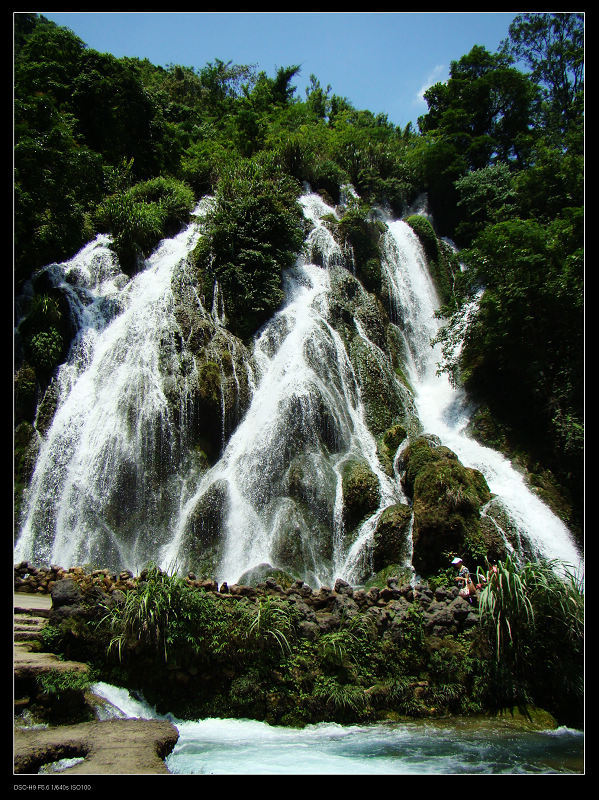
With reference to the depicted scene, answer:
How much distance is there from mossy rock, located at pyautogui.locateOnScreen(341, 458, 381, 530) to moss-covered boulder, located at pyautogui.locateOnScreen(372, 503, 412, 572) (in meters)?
0.67

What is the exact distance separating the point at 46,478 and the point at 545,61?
3197 centimetres

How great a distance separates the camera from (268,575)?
9.35m

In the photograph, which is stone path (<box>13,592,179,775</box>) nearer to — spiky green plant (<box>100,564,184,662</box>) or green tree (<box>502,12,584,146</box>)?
spiky green plant (<box>100,564,184,662</box>)

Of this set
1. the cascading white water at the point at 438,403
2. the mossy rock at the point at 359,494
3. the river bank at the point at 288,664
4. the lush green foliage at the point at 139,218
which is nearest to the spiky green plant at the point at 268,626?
the river bank at the point at 288,664

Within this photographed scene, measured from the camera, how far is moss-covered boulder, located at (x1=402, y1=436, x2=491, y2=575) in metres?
9.63

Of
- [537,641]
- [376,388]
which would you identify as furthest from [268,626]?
[376,388]

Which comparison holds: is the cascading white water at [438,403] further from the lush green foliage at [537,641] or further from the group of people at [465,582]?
the lush green foliage at [537,641]

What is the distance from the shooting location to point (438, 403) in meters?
16.9

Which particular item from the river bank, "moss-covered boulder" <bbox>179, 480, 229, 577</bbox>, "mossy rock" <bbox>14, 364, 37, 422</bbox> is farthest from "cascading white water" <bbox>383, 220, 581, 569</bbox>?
"mossy rock" <bbox>14, 364, 37, 422</bbox>

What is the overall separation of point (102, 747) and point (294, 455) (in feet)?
26.0

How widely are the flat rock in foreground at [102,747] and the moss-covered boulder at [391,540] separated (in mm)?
5917

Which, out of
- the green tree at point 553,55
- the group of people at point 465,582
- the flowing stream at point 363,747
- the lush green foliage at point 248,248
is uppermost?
the green tree at point 553,55

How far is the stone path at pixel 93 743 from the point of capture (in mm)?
4340

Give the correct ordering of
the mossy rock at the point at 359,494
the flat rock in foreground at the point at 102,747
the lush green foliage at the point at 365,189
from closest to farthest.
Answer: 1. the flat rock in foreground at the point at 102,747
2. the mossy rock at the point at 359,494
3. the lush green foliage at the point at 365,189
